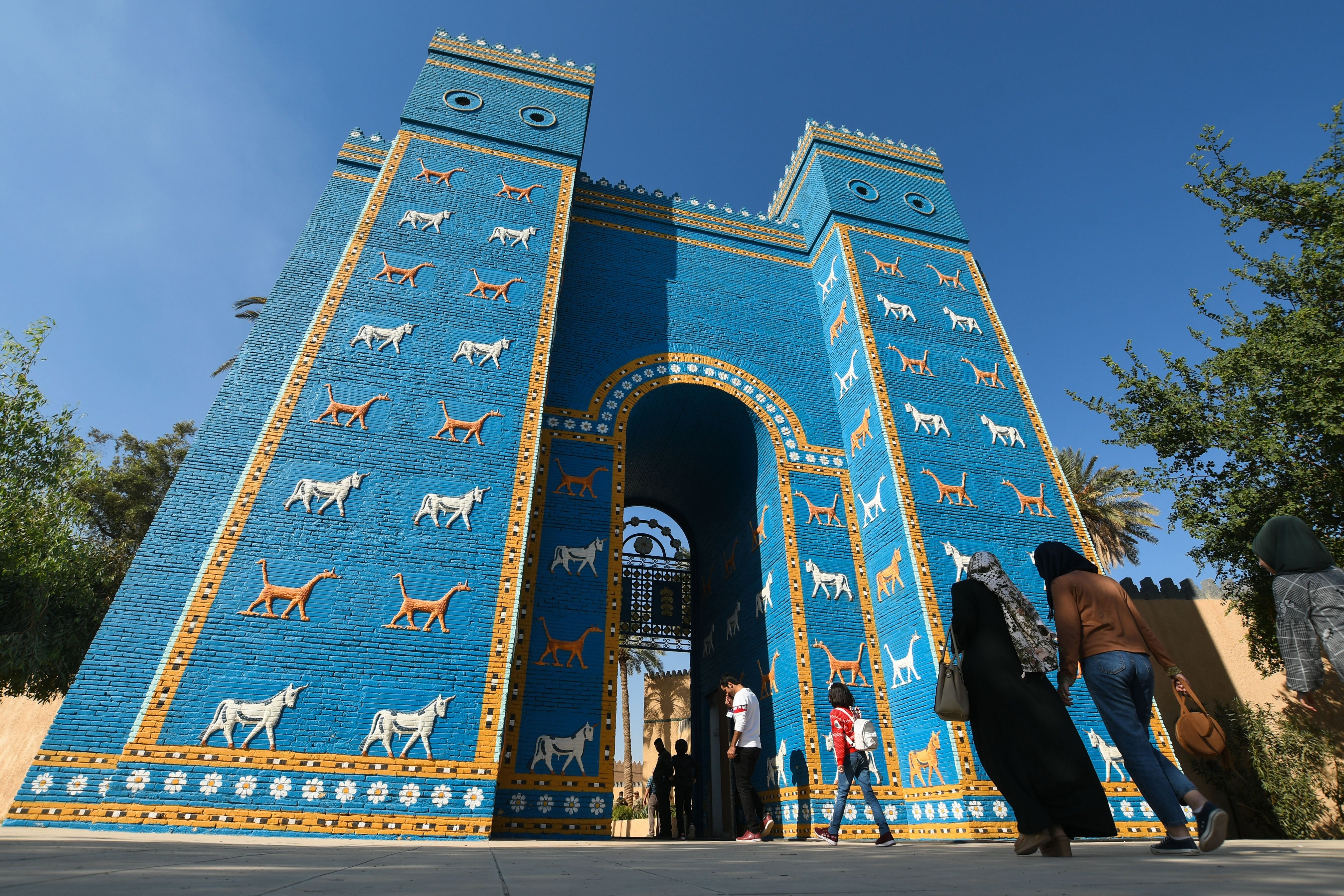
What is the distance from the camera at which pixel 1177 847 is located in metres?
3.66

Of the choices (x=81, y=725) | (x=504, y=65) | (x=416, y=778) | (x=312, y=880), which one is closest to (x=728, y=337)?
(x=504, y=65)

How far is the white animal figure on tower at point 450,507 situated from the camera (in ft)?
27.7

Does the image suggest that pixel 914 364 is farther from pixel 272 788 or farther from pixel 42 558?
pixel 42 558

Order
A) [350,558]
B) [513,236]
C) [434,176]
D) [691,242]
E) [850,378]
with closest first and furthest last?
[350,558], [513,236], [434,176], [850,378], [691,242]

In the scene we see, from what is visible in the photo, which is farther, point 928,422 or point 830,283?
point 830,283

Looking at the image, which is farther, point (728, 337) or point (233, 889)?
point (728, 337)

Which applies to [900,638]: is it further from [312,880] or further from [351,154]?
[351,154]

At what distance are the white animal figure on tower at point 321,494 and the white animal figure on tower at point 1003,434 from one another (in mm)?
9780

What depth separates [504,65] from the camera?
45.3ft

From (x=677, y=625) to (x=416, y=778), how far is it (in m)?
7.24

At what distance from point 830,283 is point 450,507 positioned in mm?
8667

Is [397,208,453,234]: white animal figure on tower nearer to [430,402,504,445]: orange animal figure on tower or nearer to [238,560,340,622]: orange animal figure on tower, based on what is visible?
[430,402,504,445]: orange animal figure on tower

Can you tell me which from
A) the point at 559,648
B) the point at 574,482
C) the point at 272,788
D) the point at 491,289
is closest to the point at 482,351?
the point at 491,289

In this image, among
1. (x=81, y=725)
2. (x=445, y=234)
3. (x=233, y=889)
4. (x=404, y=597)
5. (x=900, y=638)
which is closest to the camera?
A: (x=233, y=889)
